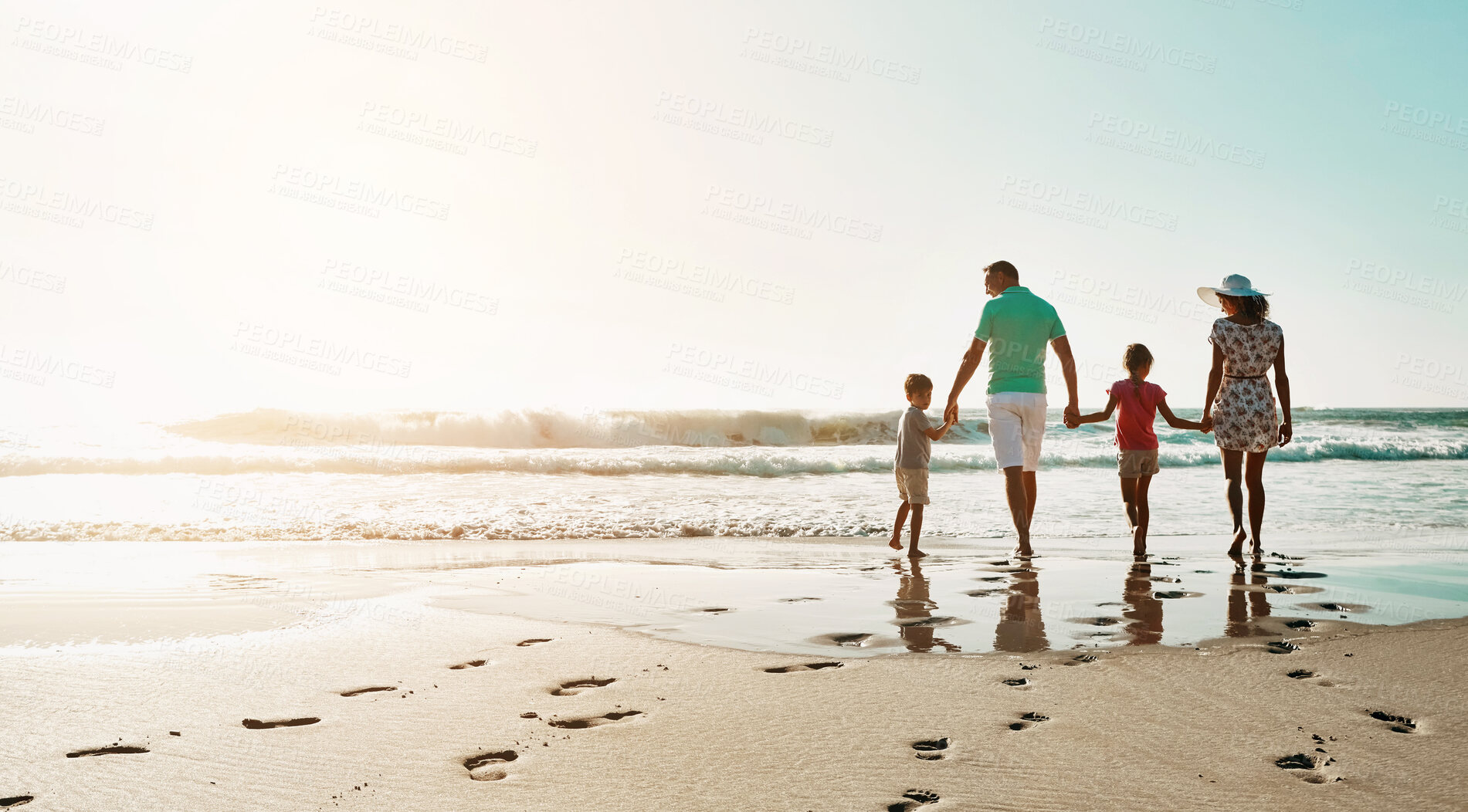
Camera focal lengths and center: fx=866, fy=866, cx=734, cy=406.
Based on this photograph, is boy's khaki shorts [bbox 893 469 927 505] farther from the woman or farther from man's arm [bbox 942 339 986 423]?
the woman

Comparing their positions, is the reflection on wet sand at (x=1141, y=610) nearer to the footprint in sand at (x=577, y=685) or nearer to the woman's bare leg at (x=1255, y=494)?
the woman's bare leg at (x=1255, y=494)

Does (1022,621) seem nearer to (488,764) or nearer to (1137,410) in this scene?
(488,764)

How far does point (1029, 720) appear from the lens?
2.68m

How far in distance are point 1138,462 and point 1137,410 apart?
40 centimetres

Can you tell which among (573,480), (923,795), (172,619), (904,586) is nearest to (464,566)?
(172,619)

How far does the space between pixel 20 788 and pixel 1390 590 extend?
6.14 meters

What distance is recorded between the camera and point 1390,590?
16.0 feet

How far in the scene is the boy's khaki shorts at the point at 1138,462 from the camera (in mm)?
6703

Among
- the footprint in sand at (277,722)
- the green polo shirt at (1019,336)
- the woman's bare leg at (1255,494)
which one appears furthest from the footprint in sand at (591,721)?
the woman's bare leg at (1255,494)

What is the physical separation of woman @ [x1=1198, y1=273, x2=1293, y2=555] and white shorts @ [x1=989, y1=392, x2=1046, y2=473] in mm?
1226

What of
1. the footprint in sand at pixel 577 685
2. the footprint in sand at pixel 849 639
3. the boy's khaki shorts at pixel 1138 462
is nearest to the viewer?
the footprint in sand at pixel 577 685

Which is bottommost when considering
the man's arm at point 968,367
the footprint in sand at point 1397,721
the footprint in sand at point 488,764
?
the footprint in sand at point 488,764

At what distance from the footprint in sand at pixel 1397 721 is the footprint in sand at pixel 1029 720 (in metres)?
0.96

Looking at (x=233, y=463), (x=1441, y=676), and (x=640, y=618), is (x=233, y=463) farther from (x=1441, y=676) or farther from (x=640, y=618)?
(x=1441, y=676)
